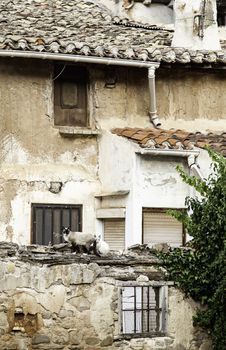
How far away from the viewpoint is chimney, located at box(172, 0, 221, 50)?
21250mm

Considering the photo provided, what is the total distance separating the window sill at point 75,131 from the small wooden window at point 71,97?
0.22 m

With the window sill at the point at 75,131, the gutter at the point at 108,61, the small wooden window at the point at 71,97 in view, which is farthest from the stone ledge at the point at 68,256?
the small wooden window at the point at 71,97

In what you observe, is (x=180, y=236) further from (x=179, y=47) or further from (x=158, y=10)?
(x=158, y=10)

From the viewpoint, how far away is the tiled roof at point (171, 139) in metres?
18.6

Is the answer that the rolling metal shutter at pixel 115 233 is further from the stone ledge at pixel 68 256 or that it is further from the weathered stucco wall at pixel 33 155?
Answer: the stone ledge at pixel 68 256

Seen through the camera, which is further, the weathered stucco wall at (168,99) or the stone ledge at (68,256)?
the weathered stucco wall at (168,99)

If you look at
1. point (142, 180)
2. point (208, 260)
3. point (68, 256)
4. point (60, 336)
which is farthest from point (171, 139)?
point (60, 336)

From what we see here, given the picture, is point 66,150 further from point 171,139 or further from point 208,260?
point 208,260

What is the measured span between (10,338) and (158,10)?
37.7 ft

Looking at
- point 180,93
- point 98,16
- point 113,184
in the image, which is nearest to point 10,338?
point 113,184

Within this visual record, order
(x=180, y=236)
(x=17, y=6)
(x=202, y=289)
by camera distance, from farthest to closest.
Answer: (x=17, y=6)
(x=180, y=236)
(x=202, y=289)

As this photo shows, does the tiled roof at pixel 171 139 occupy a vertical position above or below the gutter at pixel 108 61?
below

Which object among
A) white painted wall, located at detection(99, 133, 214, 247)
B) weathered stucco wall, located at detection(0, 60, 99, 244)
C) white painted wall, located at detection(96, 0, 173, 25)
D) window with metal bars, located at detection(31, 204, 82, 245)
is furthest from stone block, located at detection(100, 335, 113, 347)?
white painted wall, located at detection(96, 0, 173, 25)

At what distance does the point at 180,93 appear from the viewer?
813 inches
